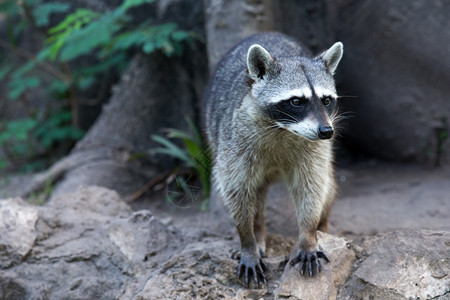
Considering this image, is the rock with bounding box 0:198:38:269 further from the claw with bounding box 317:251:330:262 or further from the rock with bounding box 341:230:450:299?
the rock with bounding box 341:230:450:299

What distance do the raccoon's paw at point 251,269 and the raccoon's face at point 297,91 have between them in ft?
3.59

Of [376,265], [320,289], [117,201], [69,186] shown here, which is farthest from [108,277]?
[69,186]

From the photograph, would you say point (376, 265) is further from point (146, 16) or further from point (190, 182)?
point (146, 16)

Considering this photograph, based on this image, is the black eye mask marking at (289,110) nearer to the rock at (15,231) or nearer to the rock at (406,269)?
the rock at (406,269)

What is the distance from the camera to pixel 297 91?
11.9ft

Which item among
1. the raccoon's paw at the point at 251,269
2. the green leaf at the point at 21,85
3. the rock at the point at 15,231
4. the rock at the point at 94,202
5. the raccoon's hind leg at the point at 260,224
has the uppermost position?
the rock at the point at 15,231

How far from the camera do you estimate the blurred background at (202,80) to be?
641 centimetres

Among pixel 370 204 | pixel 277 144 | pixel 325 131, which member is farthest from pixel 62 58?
pixel 325 131

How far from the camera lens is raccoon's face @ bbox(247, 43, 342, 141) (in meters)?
3.50

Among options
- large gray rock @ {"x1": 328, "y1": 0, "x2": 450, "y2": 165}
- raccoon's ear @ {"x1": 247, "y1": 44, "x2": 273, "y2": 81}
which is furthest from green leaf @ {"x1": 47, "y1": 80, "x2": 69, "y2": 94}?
raccoon's ear @ {"x1": 247, "y1": 44, "x2": 273, "y2": 81}

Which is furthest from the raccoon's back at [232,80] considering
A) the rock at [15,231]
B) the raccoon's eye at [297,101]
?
the rock at [15,231]

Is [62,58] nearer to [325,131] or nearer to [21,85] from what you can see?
[21,85]

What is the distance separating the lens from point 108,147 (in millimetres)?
7551

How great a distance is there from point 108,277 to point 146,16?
5284 mm
